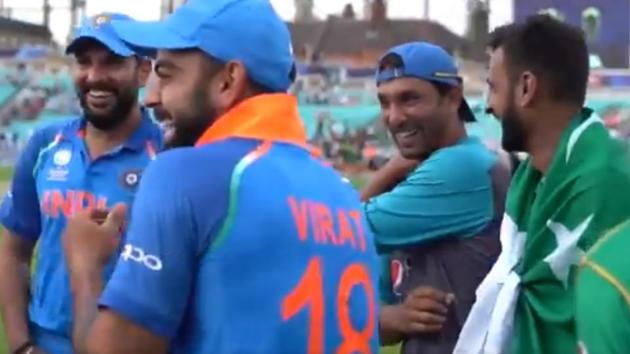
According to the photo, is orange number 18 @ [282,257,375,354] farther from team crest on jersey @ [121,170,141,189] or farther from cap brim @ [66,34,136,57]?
cap brim @ [66,34,136,57]

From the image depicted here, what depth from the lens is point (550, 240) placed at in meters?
3.24

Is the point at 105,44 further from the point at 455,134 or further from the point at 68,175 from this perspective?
the point at 455,134

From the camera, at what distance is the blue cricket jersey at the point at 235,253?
2529 millimetres

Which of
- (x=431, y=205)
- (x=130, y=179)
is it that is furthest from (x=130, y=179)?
(x=431, y=205)

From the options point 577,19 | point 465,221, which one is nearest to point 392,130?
point 465,221

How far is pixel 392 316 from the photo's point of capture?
4.04 m

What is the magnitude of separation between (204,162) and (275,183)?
162 mm

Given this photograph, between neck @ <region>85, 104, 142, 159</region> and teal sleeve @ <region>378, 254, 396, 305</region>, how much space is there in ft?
3.03

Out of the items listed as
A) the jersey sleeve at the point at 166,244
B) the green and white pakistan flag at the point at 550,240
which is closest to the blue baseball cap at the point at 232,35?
the jersey sleeve at the point at 166,244

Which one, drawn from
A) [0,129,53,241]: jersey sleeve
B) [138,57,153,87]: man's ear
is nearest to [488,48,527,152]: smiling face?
[138,57,153,87]: man's ear

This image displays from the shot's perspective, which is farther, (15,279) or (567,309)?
(15,279)

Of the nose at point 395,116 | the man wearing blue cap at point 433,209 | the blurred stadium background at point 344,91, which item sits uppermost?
the nose at point 395,116

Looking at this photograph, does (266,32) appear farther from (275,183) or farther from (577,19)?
(577,19)

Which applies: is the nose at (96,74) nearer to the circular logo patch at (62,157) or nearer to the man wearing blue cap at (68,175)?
the man wearing blue cap at (68,175)
